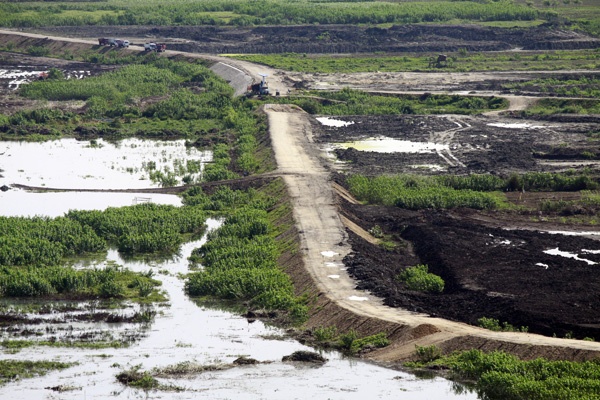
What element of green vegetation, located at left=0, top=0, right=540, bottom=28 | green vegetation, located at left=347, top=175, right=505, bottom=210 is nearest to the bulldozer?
green vegetation, located at left=0, top=0, right=540, bottom=28

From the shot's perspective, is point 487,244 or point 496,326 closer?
point 496,326

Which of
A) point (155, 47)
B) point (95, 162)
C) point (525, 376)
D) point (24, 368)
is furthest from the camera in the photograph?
point (155, 47)

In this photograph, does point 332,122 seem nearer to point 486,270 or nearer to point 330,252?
point 330,252

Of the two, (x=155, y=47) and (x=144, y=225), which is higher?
(x=155, y=47)

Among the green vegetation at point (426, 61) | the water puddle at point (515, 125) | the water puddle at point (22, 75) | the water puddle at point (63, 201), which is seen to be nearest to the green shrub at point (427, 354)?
the water puddle at point (63, 201)

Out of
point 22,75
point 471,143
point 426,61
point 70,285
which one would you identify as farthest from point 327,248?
point 426,61

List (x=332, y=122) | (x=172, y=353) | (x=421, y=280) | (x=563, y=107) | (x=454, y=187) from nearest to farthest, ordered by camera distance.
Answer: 1. (x=172, y=353)
2. (x=421, y=280)
3. (x=454, y=187)
4. (x=332, y=122)
5. (x=563, y=107)

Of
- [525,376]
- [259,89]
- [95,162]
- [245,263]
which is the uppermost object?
[525,376]

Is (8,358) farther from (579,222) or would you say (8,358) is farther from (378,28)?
(378,28)

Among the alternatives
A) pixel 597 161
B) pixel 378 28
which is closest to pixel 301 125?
pixel 597 161
